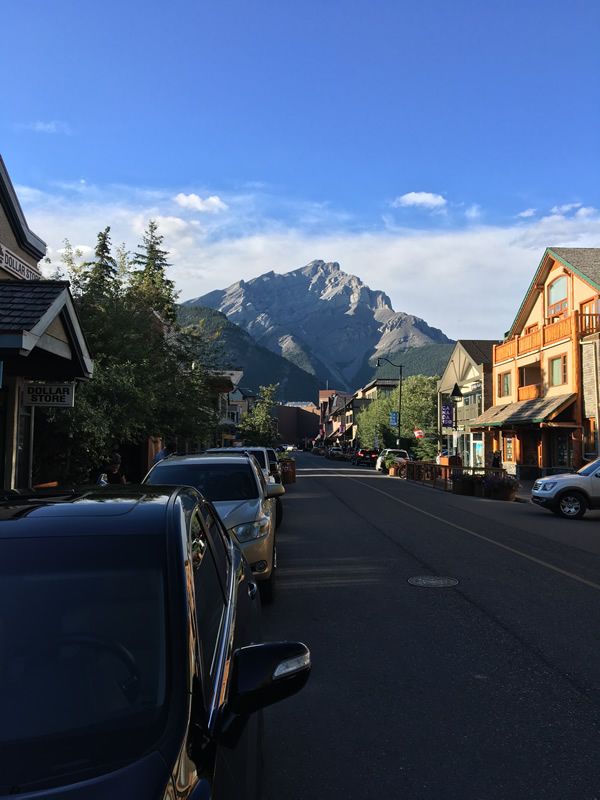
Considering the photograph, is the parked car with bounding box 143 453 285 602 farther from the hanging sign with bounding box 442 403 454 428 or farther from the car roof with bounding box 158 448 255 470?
the hanging sign with bounding box 442 403 454 428

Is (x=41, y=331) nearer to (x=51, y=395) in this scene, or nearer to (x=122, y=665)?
(x=51, y=395)

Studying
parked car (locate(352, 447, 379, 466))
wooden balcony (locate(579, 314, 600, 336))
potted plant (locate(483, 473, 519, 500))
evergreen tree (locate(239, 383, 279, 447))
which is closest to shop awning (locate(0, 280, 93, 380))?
Answer: potted plant (locate(483, 473, 519, 500))

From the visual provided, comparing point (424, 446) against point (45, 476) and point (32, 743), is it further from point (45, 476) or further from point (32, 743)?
point (32, 743)

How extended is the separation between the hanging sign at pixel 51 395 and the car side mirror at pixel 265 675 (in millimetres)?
10868

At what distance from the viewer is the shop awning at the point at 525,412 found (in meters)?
32.1

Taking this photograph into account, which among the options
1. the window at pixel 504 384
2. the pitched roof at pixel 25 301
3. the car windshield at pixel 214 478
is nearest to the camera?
the pitched roof at pixel 25 301

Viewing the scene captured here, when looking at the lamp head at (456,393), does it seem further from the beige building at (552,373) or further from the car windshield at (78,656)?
the car windshield at (78,656)

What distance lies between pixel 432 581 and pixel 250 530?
9.10 feet

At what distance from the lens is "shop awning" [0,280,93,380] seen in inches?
329

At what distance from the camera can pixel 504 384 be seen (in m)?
43.0

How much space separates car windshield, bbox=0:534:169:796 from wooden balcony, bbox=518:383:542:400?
36.9 meters

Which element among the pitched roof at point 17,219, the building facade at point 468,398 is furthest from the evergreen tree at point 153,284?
the building facade at point 468,398

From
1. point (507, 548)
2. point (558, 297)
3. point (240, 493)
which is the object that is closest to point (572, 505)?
point (507, 548)

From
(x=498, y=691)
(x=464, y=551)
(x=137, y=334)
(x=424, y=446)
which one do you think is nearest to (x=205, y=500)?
(x=498, y=691)
